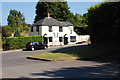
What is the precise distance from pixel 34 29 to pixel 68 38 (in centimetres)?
915

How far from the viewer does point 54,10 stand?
58594 millimetres

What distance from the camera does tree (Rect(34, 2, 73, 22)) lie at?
58688 mm

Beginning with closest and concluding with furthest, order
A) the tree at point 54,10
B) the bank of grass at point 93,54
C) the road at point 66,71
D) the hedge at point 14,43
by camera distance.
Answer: the bank of grass at point 93,54
the road at point 66,71
the hedge at point 14,43
the tree at point 54,10

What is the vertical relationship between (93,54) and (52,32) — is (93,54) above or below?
below

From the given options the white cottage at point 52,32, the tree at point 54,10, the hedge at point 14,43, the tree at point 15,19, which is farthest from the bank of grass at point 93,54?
the tree at point 15,19

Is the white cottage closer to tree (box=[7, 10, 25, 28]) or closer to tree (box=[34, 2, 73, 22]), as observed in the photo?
tree (box=[34, 2, 73, 22])

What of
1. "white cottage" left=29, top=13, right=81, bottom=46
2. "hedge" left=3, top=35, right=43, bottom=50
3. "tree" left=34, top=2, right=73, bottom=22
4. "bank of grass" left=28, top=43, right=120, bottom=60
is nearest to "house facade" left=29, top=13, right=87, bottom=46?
"white cottage" left=29, top=13, right=81, bottom=46

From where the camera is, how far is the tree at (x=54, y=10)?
5869cm

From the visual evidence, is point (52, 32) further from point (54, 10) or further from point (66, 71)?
point (66, 71)

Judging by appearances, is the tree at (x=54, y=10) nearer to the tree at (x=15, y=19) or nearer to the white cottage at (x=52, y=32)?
the white cottage at (x=52, y=32)

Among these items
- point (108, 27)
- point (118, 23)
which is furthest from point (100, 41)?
point (118, 23)

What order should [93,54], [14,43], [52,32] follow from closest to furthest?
[93,54] < [14,43] < [52,32]

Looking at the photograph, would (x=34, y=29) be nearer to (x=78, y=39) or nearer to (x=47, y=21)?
(x=47, y=21)

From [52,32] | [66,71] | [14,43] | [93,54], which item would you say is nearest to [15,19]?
[52,32]
